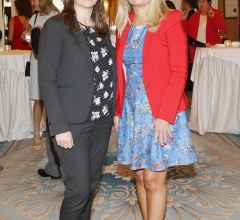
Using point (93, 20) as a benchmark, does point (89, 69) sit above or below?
below

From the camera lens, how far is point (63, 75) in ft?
5.96

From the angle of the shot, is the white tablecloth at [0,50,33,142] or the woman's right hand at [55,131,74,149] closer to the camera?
the woman's right hand at [55,131,74,149]

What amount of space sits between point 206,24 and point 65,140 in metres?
5.20

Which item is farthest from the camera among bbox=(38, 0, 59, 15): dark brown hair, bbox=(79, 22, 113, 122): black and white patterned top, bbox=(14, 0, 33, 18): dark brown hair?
bbox=(14, 0, 33, 18): dark brown hair

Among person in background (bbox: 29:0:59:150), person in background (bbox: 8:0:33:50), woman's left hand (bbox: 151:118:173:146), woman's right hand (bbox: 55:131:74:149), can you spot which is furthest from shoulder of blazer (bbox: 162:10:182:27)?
person in background (bbox: 8:0:33:50)

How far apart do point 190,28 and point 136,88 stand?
16.6 ft

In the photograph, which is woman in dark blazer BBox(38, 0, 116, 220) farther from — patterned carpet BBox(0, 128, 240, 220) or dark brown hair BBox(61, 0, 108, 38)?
patterned carpet BBox(0, 128, 240, 220)

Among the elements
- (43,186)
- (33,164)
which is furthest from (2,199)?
(33,164)

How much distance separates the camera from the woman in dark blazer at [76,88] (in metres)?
1.79

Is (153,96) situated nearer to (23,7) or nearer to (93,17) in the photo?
(93,17)

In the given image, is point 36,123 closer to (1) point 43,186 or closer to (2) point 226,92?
(1) point 43,186

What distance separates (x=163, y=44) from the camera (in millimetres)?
1933

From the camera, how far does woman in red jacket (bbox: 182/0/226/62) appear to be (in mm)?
6191

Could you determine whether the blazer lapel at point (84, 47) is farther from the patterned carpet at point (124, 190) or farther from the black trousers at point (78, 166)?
the patterned carpet at point (124, 190)
